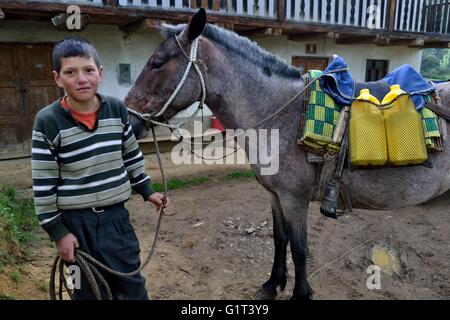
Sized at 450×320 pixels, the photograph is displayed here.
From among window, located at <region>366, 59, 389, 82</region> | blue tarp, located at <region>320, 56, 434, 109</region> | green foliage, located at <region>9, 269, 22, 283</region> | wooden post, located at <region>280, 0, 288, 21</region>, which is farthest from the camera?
window, located at <region>366, 59, 389, 82</region>

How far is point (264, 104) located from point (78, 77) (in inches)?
50.7

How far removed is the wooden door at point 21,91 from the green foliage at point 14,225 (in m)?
1.97

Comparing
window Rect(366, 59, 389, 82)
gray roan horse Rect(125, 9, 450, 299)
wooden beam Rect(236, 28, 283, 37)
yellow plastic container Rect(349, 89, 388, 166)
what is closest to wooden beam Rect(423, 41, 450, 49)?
window Rect(366, 59, 389, 82)

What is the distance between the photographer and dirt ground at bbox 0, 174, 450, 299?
9.67 feet

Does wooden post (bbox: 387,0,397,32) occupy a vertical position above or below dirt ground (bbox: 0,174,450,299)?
above

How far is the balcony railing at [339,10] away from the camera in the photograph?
20.8 feet

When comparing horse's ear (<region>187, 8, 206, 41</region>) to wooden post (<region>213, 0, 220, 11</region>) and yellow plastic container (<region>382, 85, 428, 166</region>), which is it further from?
wooden post (<region>213, 0, 220, 11</region>)

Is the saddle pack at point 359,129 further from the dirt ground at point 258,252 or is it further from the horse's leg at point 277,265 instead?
the dirt ground at point 258,252

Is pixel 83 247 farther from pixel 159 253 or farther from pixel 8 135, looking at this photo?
pixel 8 135

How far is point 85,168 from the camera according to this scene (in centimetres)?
165

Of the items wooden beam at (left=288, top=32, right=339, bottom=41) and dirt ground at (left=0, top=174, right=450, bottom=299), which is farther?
wooden beam at (left=288, top=32, right=339, bottom=41)

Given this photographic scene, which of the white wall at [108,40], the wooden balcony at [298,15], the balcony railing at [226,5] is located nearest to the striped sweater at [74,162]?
the wooden balcony at [298,15]

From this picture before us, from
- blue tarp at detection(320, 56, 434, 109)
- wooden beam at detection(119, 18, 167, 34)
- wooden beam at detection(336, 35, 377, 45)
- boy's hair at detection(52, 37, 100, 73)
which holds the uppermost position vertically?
wooden beam at detection(119, 18, 167, 34)

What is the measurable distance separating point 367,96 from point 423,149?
19.5 inches
